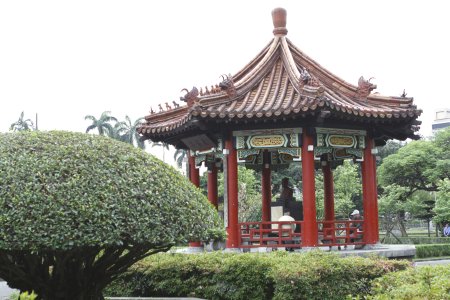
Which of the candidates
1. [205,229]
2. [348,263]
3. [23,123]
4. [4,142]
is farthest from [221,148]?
[23,123]

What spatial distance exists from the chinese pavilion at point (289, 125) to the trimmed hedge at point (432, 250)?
17671 millimetres

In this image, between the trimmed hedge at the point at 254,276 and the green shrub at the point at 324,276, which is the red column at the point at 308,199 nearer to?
the trimmed hedge at the point at 254,276

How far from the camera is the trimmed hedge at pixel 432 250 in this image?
33938 millimetres

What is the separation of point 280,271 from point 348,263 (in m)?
1.47

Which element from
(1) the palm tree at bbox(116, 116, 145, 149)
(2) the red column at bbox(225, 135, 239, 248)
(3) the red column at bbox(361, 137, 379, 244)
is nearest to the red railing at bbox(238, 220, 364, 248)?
(2) the red column at bbox(225, 135, 239, 248)

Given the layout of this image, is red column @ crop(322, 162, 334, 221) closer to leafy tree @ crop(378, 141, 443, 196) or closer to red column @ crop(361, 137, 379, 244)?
red column @ crop(361, 137, 379, 244)

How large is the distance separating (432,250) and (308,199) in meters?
22.2

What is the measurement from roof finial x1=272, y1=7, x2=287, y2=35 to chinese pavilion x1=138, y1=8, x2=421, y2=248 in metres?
0.09

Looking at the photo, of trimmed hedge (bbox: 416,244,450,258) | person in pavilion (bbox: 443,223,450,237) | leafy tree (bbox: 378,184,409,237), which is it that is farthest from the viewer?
person in pavilion (bbox: 443,223,450,237)

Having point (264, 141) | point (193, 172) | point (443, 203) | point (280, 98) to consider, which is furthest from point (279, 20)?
point (443, 203)

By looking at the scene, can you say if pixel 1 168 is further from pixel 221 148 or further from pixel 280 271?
pixel 221 148

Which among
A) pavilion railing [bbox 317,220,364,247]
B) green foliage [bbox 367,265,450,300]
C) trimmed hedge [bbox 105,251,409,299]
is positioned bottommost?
trimmed hedge [bbox 105,251,409,299]

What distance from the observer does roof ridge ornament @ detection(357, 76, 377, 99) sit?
55.0 feet

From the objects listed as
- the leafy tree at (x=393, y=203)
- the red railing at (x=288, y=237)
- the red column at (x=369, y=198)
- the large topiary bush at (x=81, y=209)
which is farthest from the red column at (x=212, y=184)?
the leafy tree at (x=393, y=203)
